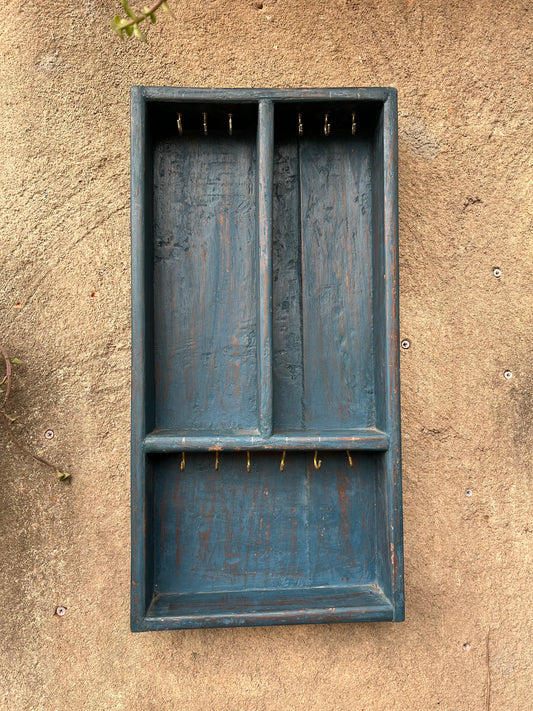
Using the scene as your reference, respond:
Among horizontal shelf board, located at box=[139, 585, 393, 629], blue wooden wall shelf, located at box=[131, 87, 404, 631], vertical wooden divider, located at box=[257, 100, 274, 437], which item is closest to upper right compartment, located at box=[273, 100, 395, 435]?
blue wooden wall shelf, located at box=[131, 87, 404, 631]

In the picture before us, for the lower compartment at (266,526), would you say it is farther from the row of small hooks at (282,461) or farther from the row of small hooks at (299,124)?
the row of small hooks at (299,124)

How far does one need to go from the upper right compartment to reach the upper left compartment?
0.07m

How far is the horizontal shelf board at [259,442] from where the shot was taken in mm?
1093

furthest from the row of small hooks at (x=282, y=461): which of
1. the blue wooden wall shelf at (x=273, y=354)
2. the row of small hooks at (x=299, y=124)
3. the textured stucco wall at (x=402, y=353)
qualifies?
the row of small hooks at (x=299, y=124)

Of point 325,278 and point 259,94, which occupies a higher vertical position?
point 259,94

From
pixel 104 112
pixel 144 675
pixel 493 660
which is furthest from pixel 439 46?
pixel 144 675

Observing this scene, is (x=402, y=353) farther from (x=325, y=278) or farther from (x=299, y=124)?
(x=299, y=124)

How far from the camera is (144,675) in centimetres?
124

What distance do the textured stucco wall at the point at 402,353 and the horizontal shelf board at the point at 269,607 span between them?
Answer: 17 centimetres

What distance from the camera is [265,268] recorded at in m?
1.08

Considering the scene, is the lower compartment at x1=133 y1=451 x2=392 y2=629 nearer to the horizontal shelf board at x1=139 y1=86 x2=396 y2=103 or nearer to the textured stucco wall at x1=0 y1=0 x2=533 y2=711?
the textured stucco wall at x1=0 y1=0 x2=533 y2=711

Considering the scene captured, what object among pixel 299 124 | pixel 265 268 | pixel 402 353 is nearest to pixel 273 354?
pixel 265 268

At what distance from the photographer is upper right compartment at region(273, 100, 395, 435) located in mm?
1204

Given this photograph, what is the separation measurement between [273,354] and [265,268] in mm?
202
